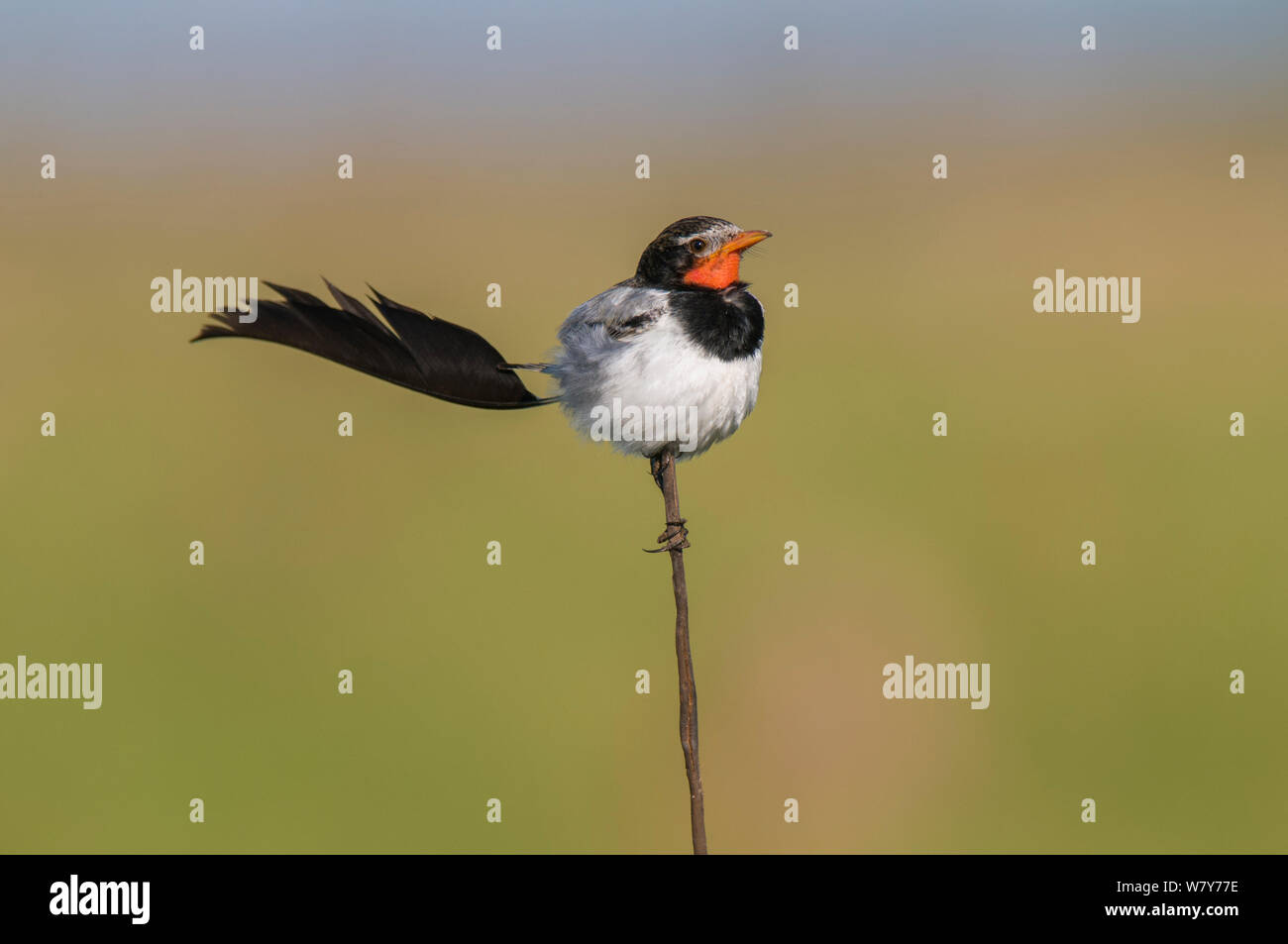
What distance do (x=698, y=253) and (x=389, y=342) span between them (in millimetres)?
1523

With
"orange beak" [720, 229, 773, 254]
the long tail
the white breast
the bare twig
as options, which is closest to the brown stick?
the bare twig

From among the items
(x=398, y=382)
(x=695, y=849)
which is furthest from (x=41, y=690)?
(x=695, y=849)

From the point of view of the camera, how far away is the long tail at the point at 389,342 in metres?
3.44

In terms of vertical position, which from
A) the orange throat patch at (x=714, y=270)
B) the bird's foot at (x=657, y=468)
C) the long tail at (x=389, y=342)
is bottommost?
the bird's foot at (x=657, y=468)

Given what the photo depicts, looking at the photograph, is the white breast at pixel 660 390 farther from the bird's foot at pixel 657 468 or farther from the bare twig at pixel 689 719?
the bare twig at pixel 689 719

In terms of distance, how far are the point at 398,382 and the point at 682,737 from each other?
4.57 ft

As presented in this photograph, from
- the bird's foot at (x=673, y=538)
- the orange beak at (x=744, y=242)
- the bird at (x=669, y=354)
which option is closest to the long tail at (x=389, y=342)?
the bird at (x=669, y=354)

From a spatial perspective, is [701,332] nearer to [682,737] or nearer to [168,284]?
[682,737]

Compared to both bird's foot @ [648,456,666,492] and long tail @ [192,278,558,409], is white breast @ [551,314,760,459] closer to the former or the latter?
bird's foot @ [648,456,666,492]

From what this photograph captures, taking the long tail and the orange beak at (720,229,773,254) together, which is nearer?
the long tail

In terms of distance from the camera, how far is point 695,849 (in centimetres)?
314

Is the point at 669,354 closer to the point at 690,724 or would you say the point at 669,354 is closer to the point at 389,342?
the point at 389,342

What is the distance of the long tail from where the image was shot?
3.44 m

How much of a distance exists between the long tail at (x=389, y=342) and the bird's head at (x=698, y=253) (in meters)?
1.02
